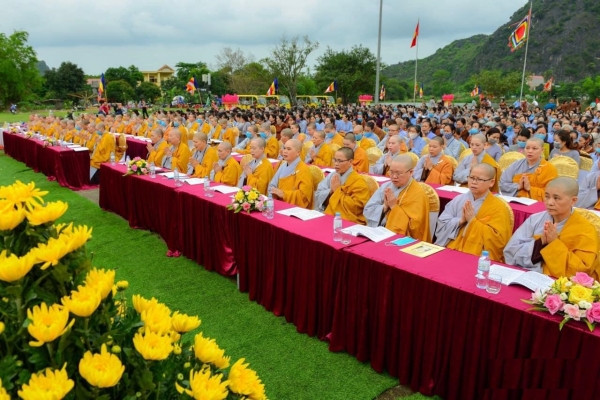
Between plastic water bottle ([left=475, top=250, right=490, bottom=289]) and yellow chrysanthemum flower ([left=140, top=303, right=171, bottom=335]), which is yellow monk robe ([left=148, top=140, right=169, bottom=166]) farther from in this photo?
yellow chrysanthemum flower ([left=140, top=303, right=171, bottom=335])

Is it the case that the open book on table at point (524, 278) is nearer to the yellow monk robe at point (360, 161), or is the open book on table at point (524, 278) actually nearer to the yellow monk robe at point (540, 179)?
the yellow monk robe at point (540, 179)

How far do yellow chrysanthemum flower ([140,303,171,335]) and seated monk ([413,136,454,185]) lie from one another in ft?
20.5

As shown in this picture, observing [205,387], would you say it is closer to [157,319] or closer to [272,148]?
[157,319]

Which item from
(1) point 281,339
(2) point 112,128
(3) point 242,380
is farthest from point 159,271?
(2) point 112,128

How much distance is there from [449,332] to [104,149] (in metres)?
9.64

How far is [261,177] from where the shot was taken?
20.8ft

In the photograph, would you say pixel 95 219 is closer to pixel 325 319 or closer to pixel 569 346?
pixel 325 319

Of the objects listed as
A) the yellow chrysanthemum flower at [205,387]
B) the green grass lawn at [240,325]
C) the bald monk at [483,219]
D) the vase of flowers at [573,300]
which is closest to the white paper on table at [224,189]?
the green grass lawn at [240,325]

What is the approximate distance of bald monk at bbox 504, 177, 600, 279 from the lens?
3.25 meters

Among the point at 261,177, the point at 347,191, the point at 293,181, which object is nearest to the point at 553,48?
the point at 261,177

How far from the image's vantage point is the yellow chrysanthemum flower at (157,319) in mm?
1364

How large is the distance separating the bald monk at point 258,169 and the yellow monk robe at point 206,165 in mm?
986

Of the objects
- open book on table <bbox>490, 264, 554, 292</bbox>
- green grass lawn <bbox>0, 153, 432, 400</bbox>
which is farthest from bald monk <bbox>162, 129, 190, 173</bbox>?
open book on table <bbox>490, 264, 554, 292</bbox>

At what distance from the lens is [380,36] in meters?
21.3
